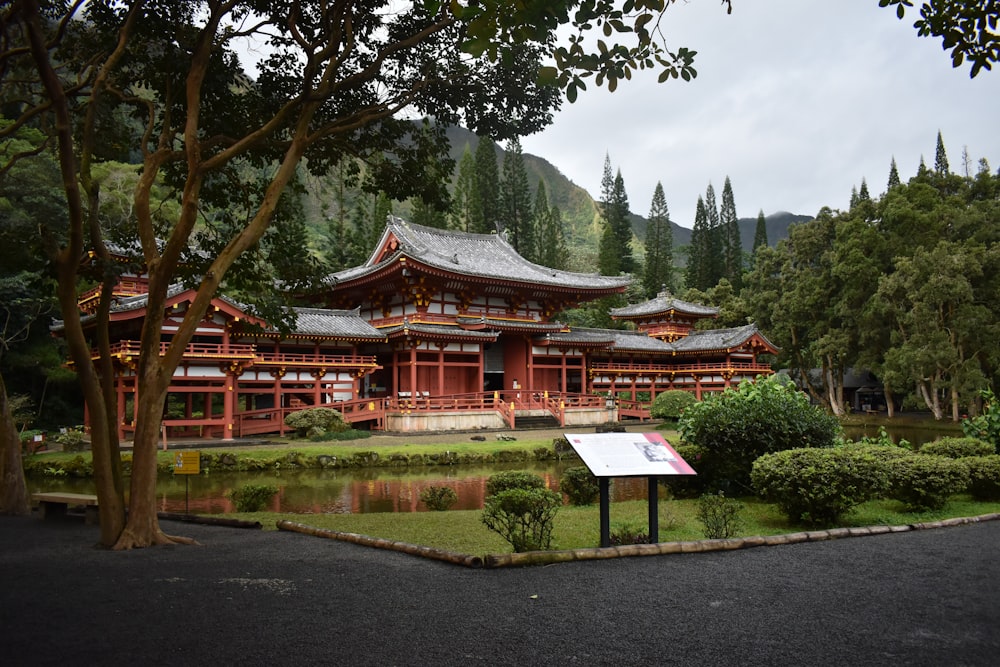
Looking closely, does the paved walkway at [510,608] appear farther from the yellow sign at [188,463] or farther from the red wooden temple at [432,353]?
the red wooden temple at [432,353]

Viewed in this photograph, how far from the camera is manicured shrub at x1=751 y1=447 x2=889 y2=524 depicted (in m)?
8.62

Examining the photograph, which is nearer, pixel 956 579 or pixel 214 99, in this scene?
pixel 956 579

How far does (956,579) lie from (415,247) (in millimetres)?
25735

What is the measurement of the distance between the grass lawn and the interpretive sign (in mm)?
1193

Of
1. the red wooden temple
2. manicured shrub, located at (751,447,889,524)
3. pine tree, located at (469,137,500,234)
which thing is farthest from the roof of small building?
manicured shrub, located at (751,447,889,524)

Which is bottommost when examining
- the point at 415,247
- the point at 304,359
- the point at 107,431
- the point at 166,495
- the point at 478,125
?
the point at 166,495

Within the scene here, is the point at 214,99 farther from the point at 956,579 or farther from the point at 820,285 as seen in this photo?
the point at 820,285

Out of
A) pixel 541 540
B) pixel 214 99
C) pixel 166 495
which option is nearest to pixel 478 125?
pixel 214 99

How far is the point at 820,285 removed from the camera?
131ft

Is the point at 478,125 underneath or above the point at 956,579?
above

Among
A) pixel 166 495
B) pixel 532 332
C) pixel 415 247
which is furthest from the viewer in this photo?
pixel 532 332

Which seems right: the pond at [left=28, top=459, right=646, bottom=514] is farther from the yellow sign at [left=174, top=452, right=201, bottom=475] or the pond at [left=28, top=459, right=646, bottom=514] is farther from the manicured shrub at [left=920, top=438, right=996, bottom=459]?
the manicured shrub at [left=920, top=438, right=996, bottom=459]

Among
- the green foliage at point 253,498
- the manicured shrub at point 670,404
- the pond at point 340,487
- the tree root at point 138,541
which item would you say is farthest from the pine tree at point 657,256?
the tree root at point 138,541

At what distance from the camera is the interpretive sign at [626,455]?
7121 millimetres
